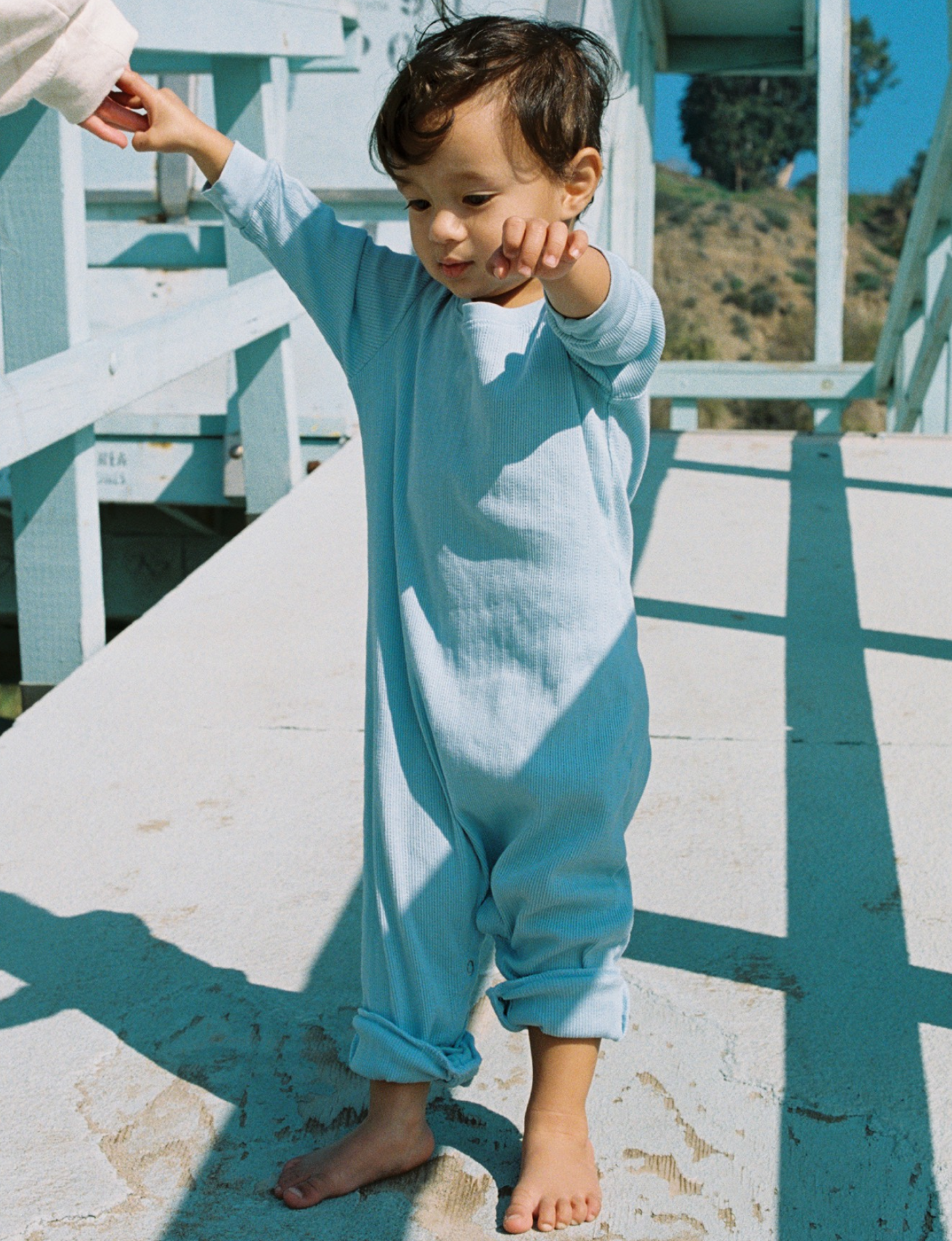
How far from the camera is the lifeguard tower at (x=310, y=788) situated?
1.43m

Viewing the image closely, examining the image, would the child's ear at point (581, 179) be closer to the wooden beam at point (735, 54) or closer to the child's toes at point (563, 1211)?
the child's toes at point (563, 1211)

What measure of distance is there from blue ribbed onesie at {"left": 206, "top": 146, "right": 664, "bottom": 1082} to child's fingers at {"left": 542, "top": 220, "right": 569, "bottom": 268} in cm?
18

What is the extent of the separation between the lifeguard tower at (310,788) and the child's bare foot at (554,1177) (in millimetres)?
32

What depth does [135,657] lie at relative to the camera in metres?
2.84

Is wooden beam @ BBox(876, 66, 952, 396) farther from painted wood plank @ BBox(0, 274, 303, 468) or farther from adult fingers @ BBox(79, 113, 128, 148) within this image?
adult fingers @ BBox(79, 113, 128, 148)

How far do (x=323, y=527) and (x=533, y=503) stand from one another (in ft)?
7.85

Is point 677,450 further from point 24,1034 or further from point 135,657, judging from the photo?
point 24,1034

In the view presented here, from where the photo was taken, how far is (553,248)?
112 cm

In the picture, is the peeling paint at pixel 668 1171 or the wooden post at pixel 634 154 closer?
the peeling paint at pixel 668 1171

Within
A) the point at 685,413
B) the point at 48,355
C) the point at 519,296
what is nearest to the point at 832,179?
the point at 685,413

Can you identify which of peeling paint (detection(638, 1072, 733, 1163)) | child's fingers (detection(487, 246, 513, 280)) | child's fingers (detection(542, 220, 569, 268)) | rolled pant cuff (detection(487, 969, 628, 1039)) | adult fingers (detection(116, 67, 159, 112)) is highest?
adult fingers (detection(116, 67, 159, 112))

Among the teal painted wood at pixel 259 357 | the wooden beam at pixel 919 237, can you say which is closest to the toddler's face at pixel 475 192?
the teal painted wood at pixel 259 357

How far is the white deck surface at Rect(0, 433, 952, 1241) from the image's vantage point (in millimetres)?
1387

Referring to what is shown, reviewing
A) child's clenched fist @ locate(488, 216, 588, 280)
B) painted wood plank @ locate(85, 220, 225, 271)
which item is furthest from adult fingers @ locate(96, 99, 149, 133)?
painted wood plank @ locate(85, 220, 225, 271)
